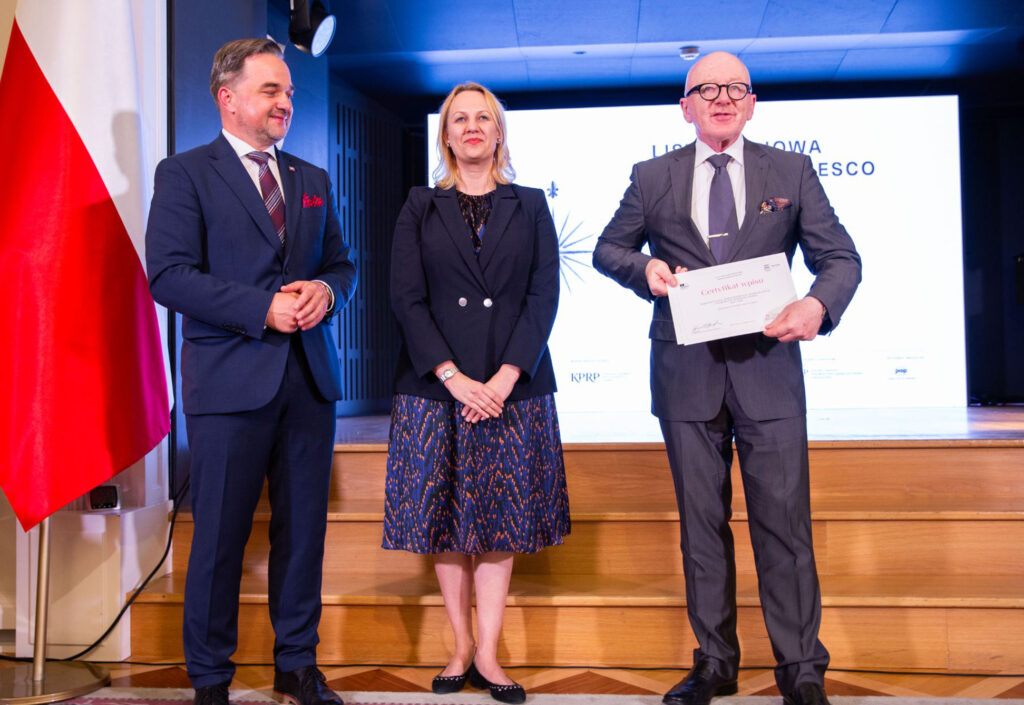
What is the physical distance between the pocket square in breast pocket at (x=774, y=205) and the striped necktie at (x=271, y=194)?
117cm

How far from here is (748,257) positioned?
2.02 metres

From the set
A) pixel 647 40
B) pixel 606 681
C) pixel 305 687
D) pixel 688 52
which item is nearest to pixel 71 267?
pixel 305 687

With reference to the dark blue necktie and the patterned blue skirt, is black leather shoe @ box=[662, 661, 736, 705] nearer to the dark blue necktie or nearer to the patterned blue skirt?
the patterned blue skirt

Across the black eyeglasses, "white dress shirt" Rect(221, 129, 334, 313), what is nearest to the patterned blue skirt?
"white dress shirt" Rect(221, 129, 334, 313)

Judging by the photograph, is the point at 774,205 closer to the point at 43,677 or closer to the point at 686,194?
the point at 686,194

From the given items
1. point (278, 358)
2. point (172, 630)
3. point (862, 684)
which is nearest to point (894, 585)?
point (862, 684)

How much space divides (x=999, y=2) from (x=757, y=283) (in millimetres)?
4556

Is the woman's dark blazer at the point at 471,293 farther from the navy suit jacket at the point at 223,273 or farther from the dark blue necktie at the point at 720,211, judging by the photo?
the dark blue necktie at the point at 720,211

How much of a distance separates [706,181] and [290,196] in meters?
1.04

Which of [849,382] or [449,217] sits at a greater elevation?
[449,217]

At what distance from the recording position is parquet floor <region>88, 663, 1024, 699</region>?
2199 millimetres

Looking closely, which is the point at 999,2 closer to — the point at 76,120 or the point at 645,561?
the point at 645,561

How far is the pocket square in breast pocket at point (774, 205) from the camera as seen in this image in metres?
2.03

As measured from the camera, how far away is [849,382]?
5.84 metres
